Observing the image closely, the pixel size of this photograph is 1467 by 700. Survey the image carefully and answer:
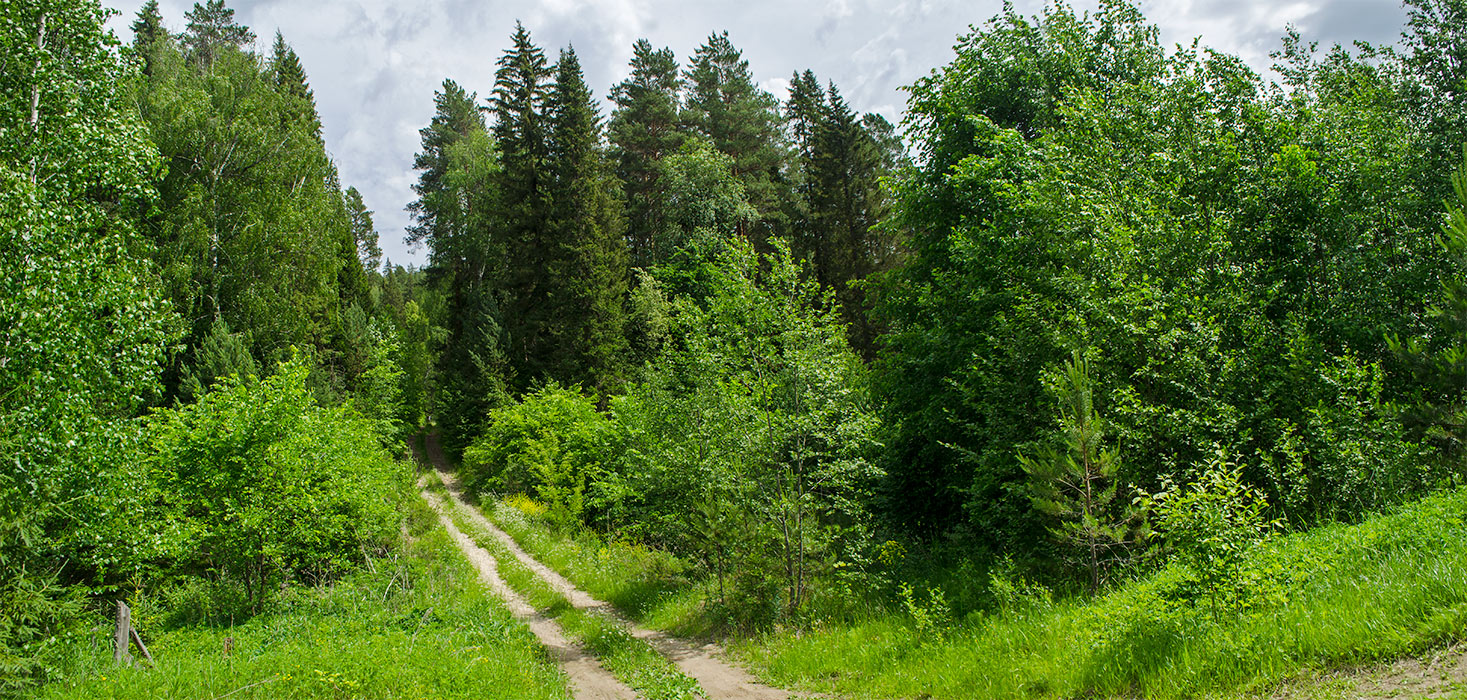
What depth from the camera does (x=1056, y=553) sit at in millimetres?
8922

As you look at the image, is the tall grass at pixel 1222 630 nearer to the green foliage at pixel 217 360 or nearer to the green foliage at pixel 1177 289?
the green foliage at pixel 1177 289

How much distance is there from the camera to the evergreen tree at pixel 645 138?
37.2 metres

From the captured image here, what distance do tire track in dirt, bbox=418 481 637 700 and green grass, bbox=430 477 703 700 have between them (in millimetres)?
135

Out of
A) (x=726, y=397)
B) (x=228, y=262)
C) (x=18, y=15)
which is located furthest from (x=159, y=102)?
(x=726, y=397)

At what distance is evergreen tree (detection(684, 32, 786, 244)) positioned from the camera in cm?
3619

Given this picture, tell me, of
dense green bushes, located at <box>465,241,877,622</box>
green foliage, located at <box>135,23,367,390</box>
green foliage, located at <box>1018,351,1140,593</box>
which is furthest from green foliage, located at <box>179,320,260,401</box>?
green foliage, located at <box>1018,351,1140,593</box>

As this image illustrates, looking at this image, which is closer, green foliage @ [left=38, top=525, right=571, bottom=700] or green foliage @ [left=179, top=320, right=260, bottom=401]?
green foliage @ [left=38, top=525, right=571, bottom=700]

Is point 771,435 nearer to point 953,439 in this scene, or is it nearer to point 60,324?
point 953,439

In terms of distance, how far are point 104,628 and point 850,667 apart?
10.2 meters

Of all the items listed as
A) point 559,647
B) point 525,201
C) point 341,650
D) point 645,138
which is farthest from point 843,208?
point 341,650

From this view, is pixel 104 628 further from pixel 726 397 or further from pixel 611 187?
pixel 611 187

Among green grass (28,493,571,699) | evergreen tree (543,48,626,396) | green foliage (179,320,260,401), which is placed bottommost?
green grass (28,493,571,699)

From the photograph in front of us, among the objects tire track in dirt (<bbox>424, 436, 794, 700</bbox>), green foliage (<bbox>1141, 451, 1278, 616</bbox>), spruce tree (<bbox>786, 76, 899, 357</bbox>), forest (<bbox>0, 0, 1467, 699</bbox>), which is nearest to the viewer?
green foliage (<bbox>1141, 451, 1278, 616</bbox>)

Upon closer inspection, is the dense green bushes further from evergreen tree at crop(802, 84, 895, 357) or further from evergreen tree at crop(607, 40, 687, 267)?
evergreen tree at crop(607, 40, 687, 267)
